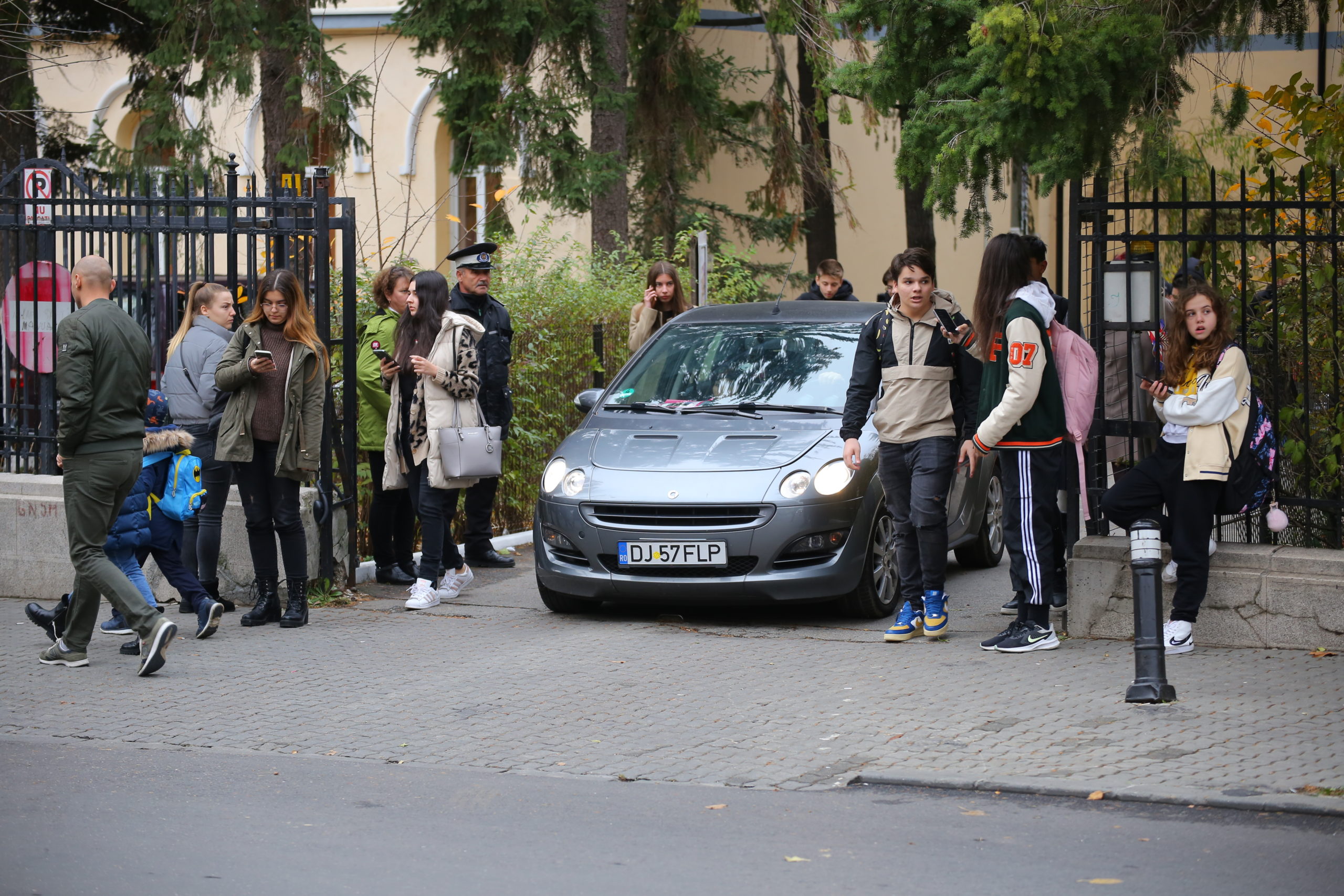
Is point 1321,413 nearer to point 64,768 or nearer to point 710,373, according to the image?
point 710,373

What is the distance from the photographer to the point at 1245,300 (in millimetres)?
7699

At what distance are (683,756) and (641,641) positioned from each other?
2153 millimetres

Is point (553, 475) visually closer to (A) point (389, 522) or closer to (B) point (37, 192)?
(A) point (389, 522)

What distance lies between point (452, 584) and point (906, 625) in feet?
9.80

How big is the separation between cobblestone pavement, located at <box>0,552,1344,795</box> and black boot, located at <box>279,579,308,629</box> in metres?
0.08

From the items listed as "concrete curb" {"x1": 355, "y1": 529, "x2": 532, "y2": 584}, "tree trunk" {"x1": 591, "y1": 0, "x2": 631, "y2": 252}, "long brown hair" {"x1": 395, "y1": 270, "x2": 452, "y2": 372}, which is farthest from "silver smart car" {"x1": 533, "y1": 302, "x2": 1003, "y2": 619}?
"tree trunk" {"x1": 591, "y1": 0, "x2": 631, "y2": 252}

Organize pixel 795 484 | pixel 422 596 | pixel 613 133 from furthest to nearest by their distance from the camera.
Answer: pixel 613 133
pixel 422 596
pixel 795 484

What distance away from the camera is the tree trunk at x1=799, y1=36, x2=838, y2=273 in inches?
845

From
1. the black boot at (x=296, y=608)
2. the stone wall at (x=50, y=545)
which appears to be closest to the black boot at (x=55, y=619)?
the black boot at (x=296, y=608)

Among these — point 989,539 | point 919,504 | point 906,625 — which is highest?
point 919,504

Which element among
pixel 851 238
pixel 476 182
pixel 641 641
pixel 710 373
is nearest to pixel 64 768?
pixel 641 641

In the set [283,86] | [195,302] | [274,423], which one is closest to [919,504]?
[274,423]

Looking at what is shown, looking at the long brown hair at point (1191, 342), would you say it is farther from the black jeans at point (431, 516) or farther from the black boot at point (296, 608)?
Result: the black boot at point (296, 608)

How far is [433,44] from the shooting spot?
1706 centimetres
